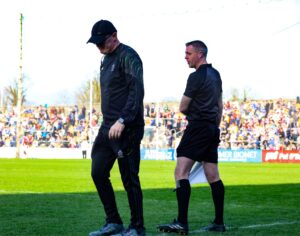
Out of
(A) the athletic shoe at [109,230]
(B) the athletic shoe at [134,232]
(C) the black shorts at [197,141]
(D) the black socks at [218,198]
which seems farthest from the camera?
(D) the black socks at [218,198]

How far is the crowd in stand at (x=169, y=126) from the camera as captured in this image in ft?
136

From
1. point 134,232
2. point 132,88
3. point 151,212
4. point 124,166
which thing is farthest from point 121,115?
point 151,212

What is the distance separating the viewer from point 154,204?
424 inches

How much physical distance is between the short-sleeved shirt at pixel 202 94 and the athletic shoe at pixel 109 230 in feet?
4.88

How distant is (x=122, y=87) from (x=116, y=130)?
0.48 m

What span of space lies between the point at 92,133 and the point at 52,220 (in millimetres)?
41215

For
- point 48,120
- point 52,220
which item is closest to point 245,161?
point 48,120

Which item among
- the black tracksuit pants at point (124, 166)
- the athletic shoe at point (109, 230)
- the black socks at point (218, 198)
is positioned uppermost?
the black tracksuit pants at point (124, 166)

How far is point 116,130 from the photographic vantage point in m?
6.41

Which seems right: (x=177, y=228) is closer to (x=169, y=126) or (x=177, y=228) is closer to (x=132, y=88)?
(x=132, y=88)

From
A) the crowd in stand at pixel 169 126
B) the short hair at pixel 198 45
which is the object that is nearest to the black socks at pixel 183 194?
the short hair at pixel 198 45

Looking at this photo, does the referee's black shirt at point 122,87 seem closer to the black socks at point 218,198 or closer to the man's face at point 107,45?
the man's face at point 107,45

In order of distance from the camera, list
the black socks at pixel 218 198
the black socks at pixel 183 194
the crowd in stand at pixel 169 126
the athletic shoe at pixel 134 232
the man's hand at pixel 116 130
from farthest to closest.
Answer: the crowd in stand at pixel 169 126 → the black socks at pixel 218 198 → the black socks at pixel 183 194 → the athletic shoe at pixel 134 232 → the man's hand at pixel 116 130

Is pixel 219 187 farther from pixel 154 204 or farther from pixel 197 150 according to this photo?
pixel 154 204
